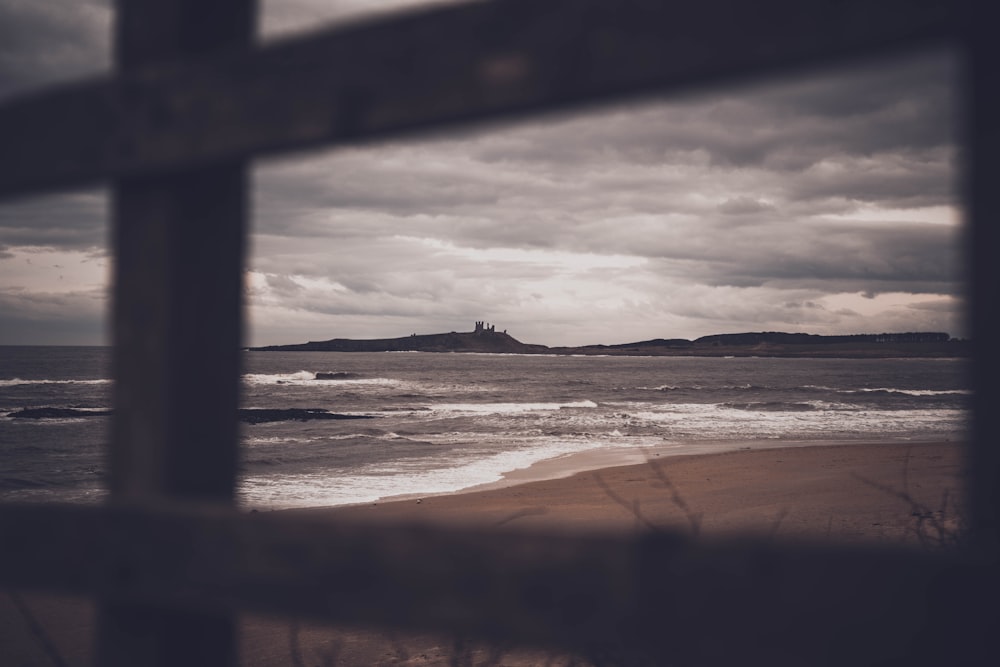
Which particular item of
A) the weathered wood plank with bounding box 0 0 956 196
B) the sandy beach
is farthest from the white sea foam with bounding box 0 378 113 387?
the weathered wood plank with bounding box 0 0 956 196

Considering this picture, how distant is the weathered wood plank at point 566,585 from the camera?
86 cm

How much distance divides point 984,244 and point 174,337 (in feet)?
4.00

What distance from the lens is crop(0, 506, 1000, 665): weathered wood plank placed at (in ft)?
2.81

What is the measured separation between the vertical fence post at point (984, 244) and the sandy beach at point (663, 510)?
1.74 feet

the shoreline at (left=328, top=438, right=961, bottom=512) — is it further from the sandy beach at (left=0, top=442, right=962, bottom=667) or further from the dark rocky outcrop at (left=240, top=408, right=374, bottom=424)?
the dark rocky outcrop at (left=240, top=408, right=374, bottom=424)

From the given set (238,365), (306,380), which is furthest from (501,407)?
(238,365)

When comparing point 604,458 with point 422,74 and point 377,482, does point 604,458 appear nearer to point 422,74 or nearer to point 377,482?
point 377,482

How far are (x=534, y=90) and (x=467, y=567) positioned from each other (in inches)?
26.0

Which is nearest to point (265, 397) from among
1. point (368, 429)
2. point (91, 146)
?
point (368, 429)

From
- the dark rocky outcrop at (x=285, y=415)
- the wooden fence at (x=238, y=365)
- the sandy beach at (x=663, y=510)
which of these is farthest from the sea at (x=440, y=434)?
the sandy beach at (x=663, y=510)

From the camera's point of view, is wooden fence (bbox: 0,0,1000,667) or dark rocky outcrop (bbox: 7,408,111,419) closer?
wooden fence (bbox: 0,0,1000,667)

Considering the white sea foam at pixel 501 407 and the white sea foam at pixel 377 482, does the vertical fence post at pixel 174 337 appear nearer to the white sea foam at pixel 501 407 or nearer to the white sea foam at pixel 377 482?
the white sea foam at pixel 377 482

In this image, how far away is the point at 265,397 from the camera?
4138 cm

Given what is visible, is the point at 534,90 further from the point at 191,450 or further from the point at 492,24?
the point at 191,450
